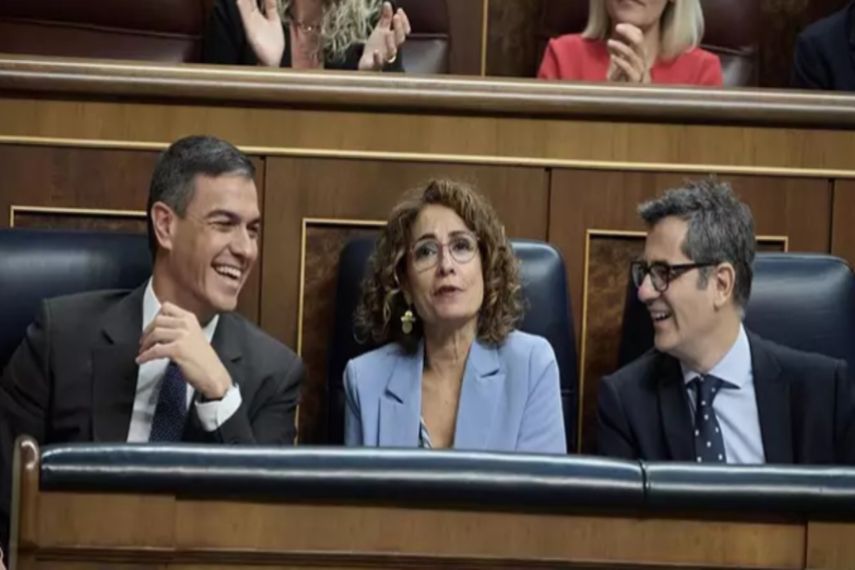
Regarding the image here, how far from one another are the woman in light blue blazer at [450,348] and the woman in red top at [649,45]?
60cm

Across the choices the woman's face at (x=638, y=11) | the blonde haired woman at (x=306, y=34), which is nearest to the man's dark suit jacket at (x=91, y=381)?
the blonde haired woman at (x=306, y=34)

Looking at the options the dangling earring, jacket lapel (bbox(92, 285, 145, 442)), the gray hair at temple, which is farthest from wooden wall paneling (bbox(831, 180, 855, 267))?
jacket lapel (bbox(92, 285, 145, 442))

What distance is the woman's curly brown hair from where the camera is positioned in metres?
2.28

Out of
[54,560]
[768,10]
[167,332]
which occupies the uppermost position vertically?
[768,10]

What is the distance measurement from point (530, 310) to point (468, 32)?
1193 mm

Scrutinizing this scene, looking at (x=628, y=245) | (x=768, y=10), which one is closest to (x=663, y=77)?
(x=628, y=245)

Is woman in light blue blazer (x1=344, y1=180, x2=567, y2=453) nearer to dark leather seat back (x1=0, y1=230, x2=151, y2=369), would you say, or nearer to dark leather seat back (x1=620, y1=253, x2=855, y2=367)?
dark leather seat back (x1=620, y1=253, x2=855, y2=367)

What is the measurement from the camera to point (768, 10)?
3508 millimetres

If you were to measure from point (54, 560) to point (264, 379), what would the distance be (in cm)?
85

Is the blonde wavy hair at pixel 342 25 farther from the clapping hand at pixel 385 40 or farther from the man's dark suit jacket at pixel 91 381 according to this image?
the man's dark suit jacket at pixel 91 381

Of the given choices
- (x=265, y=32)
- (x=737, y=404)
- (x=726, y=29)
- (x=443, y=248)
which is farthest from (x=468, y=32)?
(x=737, y=404)

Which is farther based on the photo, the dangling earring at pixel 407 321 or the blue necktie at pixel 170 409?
the dangling earring at pixel 407 321

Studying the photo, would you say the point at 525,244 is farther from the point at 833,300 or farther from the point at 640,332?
the point at 833,300

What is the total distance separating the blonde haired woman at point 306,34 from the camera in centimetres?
276
